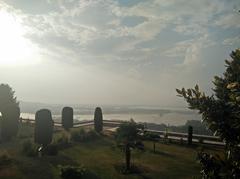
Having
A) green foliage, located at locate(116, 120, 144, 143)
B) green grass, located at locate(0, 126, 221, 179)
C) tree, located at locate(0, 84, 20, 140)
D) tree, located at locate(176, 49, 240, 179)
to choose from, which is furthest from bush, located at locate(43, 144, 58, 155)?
tree, located at locate(176, 49, 240, 179)

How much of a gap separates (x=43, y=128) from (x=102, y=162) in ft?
22.5

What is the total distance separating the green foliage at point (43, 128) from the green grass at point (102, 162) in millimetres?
1772

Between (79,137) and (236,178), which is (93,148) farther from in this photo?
(236,178)

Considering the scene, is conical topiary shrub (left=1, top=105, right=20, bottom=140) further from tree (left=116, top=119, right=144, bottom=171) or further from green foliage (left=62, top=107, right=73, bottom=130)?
tree (left=116, top=119, right=144, bottom=171)

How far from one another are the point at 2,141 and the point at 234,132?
89.5 ft

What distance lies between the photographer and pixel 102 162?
22203 millimetres

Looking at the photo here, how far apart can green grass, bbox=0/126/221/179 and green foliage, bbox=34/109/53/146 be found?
5.81 ft

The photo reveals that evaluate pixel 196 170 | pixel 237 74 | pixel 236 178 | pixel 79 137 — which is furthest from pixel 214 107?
pixel 79 137

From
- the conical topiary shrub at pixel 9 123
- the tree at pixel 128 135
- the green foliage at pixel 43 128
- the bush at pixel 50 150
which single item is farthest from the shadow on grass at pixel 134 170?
the conical topiary shrub at pixel 9 123

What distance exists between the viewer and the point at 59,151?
81.9 ft

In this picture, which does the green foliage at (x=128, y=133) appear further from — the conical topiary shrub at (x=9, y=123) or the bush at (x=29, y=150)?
the conical topiary shrub at (x=9, y=123)

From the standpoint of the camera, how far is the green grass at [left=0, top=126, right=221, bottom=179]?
18.8m

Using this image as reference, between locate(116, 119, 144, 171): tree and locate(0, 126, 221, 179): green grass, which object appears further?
locate(116, 119, 144, 171): tree

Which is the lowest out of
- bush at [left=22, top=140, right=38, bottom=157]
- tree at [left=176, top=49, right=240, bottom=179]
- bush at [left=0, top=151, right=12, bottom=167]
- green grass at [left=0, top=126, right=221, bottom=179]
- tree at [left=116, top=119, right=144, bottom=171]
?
green grass at [left=0, top=126, right=221, bottom=179]
